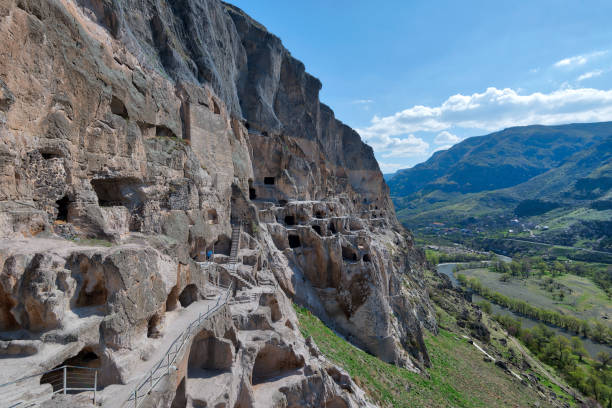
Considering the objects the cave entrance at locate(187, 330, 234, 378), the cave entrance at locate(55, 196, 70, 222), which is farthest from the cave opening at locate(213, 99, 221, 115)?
the cave entrance at locate(187, 330, 234, 378)

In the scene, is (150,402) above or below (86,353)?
below

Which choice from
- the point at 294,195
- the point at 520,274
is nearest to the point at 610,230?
the point at 520,274

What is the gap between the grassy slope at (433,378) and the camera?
68.2 feet

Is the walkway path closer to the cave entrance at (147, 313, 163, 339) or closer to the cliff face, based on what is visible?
the cliff face

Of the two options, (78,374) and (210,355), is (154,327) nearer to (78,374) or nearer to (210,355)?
(78,374)

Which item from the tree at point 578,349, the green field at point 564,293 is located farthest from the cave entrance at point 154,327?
the green field at point 564,293

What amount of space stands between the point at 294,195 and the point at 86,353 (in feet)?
104

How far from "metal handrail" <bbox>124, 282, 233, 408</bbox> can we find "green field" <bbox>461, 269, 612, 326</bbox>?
9219cm

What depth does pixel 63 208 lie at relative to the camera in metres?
13.0

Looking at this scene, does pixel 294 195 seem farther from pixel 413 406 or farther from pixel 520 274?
pixel 520 274

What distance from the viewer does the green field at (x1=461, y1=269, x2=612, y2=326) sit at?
247ft

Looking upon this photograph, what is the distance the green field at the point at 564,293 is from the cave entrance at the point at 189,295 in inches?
3581

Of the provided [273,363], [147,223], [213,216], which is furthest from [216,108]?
[273,363]

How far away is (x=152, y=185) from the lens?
17453 millimetres
